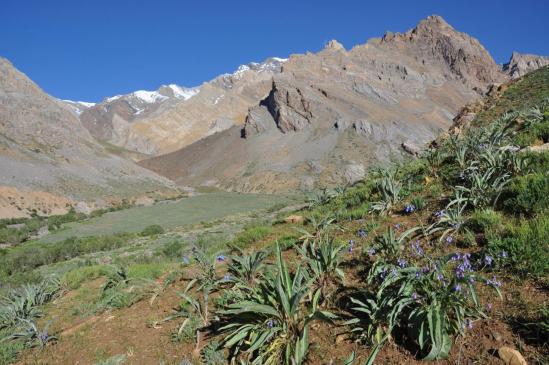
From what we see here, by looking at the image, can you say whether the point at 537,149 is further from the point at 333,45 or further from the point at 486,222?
the point at 333,45

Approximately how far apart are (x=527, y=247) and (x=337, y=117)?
79.6 m

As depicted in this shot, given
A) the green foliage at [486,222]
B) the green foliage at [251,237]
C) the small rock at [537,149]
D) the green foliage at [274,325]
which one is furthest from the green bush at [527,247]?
the green foliage at [251,237]

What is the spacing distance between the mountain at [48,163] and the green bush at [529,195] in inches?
1746

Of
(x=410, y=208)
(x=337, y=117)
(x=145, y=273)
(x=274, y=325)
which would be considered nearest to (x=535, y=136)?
(x=410, y=208)

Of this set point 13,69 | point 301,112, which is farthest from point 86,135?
point 301,112

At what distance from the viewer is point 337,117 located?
8138 centimetres

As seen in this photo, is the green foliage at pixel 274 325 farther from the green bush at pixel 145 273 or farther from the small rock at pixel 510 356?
the green bush at pixel 145 273

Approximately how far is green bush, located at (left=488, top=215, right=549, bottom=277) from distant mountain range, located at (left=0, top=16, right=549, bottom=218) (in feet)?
106

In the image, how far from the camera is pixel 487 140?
26.1 feet

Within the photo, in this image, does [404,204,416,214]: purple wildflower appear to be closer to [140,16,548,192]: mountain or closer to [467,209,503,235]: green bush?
[467,209,503,235]: green bush

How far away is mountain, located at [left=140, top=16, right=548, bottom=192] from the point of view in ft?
234

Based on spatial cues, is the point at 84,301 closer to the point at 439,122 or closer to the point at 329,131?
the point at 329,131

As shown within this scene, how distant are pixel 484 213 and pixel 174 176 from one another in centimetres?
9376

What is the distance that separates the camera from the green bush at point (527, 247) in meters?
3.81
